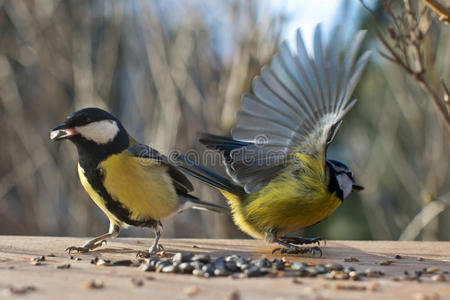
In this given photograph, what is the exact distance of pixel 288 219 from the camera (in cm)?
217

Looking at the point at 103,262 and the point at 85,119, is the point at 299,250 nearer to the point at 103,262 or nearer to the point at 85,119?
the point at 103,262

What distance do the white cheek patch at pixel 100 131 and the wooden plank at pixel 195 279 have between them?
0.51 meters

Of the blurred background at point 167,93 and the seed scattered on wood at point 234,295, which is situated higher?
the blurred background at point 167,93

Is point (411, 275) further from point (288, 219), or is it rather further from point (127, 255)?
point (127, 255)

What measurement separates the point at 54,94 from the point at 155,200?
2332 millimetres

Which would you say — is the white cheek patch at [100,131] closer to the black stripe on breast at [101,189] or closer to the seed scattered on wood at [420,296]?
the black stripe on breast at [101,189]

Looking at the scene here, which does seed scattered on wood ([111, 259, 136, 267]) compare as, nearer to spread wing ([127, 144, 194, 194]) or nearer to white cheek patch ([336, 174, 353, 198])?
spread wing ([127, 144, 194, 194])

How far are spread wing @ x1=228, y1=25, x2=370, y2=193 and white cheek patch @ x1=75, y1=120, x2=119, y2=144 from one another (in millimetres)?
544

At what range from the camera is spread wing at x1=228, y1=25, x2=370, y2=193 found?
1.94 meters

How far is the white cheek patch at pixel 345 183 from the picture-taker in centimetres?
223

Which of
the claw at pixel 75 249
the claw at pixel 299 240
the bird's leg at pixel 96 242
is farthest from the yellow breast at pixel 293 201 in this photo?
the claw at pixel 75 249

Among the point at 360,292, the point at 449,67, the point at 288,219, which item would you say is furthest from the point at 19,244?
the point at 449,67

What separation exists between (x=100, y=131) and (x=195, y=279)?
842mm

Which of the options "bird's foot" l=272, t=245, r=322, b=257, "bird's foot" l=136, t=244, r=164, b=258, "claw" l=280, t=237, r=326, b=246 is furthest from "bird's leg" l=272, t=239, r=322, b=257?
"bird's foot" l=136, t=244, r=164, b=258
